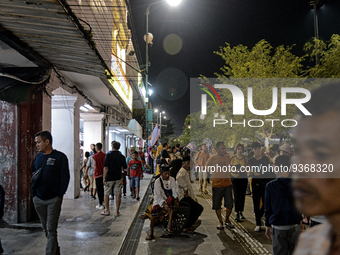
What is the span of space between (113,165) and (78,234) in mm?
2157

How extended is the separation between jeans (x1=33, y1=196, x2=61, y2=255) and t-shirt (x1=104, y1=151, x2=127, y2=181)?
3307mm

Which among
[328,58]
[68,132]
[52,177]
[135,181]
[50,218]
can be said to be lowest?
[135,181]

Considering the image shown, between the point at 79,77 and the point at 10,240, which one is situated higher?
the point at 79,77

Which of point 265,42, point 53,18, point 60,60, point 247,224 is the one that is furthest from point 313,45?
point 53,18

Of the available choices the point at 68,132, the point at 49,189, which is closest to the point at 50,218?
the point at 49,189

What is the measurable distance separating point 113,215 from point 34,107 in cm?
345

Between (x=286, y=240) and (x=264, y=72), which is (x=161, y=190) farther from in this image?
(x=264, y=72)

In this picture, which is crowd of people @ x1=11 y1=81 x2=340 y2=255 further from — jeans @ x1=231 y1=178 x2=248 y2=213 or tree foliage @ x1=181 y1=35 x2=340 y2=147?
tree foliage @ x1=181 y1=35 x2=340 y2=147

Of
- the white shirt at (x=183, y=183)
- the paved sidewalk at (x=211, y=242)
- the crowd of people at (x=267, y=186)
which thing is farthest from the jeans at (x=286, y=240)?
the white shirt at (x=183, y=183)

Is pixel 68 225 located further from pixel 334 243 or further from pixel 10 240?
pixel 334 243

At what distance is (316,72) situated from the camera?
13.9m

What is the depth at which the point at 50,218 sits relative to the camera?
402 cm

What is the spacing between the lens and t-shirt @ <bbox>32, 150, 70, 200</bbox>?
406cm

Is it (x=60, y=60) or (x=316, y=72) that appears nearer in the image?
(x=60, y=60)
